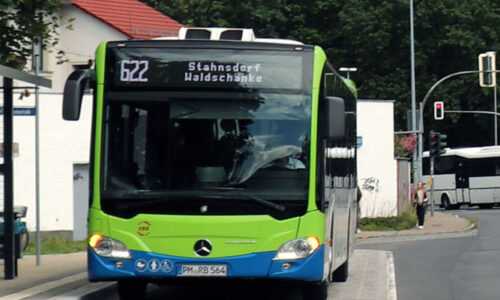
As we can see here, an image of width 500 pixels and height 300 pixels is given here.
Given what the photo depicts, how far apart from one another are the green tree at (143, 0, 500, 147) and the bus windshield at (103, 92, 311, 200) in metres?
52.2

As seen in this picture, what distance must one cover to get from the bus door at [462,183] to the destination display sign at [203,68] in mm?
51780

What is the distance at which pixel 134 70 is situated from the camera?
1282cm

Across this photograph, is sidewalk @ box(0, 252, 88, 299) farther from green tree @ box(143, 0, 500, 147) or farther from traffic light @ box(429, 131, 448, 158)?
green tree @ box(143, 0, 500, 147)

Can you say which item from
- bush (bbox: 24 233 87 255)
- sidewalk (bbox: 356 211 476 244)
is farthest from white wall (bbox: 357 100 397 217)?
bush (bbox: 24 233 87 255)

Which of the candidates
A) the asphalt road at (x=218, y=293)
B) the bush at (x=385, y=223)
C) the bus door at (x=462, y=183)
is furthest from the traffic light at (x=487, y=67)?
the asphalt road at (x=218, y=293)

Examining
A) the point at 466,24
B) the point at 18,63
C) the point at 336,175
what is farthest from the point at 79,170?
the point at 466,24

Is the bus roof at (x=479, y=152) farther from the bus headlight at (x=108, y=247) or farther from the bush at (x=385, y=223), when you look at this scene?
the bus headlight at (x=108, y=247)

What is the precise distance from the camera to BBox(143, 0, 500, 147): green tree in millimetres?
65625

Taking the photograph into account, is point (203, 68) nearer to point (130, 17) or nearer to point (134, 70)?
point (134, 70)

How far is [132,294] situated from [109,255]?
1.64 metres

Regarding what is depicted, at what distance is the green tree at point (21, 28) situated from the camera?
1658cm

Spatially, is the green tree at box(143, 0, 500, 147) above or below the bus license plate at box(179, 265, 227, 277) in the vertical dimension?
above

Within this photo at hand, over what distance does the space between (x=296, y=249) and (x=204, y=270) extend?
3.09 ft

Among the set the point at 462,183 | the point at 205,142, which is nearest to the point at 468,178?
the point at 462,183
